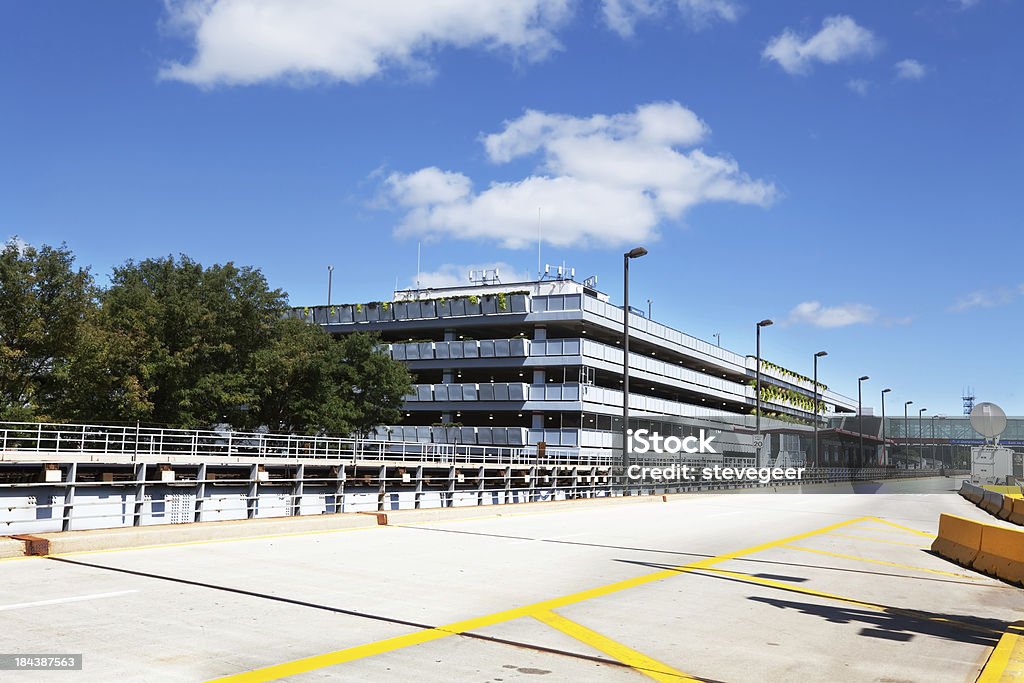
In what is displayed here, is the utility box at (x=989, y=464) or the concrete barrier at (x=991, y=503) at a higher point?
the utility box at (x=989, y=464)

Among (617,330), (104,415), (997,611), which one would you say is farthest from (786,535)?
(617,330)

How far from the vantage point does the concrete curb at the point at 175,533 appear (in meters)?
13.0

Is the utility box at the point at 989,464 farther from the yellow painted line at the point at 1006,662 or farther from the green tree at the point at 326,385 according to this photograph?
the yellow painted line at the point at 1006,662

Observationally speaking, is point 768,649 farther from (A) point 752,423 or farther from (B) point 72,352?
(A) point 752,423

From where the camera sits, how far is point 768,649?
26.9 feet

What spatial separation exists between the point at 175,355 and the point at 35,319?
8.19 m

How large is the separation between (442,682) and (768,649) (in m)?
3.21

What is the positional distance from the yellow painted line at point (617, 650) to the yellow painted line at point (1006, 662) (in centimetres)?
242

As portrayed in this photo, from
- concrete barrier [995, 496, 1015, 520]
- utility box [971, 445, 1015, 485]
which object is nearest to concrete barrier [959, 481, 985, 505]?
concrete barrier [995, 496, 1015, 520]

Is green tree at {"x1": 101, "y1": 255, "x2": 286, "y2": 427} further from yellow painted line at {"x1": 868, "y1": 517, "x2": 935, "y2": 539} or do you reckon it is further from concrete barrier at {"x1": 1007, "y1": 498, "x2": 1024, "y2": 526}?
concrete barrier at {"x1": 1007, "y1": 498, "x2": 1024, "y2": 526}

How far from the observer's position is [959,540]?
1689 centimetres

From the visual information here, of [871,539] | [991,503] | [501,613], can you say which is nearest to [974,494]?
[991,503]

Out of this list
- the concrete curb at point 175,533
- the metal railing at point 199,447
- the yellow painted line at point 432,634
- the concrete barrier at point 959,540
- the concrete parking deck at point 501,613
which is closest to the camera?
the yellow painted line at point 432,634

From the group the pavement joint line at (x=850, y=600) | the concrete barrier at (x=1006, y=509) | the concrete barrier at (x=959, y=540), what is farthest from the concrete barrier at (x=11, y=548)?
the concrete barrier at (x=1006, y=509)
